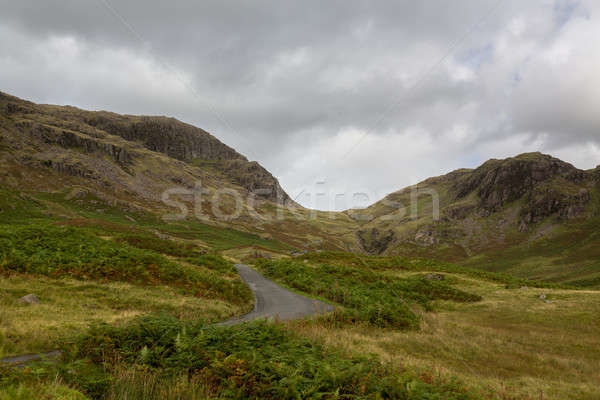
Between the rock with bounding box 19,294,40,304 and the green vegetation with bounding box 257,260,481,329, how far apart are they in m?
16.1

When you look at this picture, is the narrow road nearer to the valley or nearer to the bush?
the valley

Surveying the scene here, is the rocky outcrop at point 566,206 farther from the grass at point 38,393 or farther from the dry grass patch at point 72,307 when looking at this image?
the grass at point 38,393

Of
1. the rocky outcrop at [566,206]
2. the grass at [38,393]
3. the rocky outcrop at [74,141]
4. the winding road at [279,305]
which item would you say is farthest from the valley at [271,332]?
the rocky outcrop at [566,206]

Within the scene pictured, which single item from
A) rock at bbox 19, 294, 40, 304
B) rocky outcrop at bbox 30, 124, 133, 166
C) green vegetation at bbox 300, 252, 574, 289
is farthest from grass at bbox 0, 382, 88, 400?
rocky outcrop at bbox 30, 124, 133, 166

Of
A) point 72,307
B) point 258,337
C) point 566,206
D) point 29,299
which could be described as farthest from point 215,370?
point 566,206

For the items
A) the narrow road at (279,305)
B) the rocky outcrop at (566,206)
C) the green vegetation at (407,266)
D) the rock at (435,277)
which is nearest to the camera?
the narrow road at (279,305)

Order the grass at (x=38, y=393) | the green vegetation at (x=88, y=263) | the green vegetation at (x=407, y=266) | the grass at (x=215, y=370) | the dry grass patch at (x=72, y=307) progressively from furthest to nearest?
the green vegetation at (x=407, y=266) → the green vegetation at (x=88, y=263) → the dry grass patch at (x=72, y=307) → the grass at (x=215, y=370) → the grass at (x=38, y=393)

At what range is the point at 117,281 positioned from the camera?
2286 cm

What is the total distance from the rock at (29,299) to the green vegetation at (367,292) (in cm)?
1607

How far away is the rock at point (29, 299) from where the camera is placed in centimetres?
1517

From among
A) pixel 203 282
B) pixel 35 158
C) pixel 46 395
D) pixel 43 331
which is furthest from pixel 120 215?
pixel 46 395

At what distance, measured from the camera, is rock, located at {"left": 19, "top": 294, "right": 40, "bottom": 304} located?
49.8ft

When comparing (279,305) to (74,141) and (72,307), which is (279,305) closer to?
(72,307)

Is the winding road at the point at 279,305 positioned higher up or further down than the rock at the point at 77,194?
further down
